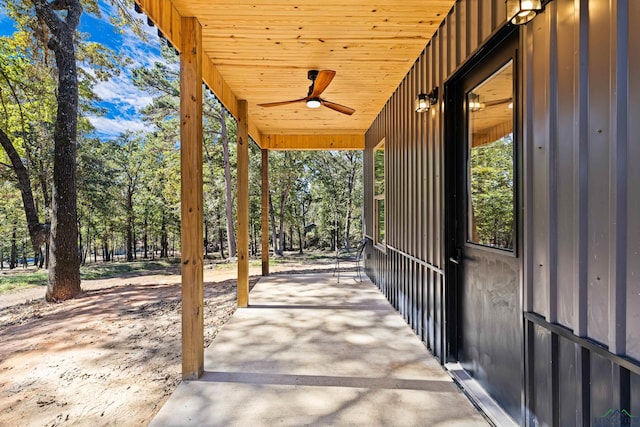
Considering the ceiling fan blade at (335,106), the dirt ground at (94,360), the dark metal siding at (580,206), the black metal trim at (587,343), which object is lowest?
the dirt ground at (94,360)

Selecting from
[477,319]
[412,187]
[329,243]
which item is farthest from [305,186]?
[477,319]

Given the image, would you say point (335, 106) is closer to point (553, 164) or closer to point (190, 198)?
point (190, 198)

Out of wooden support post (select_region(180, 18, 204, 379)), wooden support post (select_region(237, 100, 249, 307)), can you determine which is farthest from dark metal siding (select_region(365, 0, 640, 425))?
wooden support post (select_region(237, 100, 249, 307))

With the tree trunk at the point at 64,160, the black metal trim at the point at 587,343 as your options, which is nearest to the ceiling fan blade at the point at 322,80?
the black metal trim at the point at 587,343

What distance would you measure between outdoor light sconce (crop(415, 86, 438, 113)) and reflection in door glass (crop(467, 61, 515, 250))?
0.38 m

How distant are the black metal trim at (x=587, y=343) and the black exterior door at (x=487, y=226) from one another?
0.18 metres

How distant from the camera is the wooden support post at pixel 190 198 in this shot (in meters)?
2.31

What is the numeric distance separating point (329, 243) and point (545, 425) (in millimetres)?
16643

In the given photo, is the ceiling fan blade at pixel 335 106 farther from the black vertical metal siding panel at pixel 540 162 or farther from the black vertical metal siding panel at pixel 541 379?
the black vertical metal siding panel at pixel 541 379

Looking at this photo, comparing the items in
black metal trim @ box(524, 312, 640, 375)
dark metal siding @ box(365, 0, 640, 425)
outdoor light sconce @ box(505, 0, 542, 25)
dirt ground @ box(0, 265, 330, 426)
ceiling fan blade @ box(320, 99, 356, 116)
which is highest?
ceiling fan blade @ box(320, 99, 356, 116)

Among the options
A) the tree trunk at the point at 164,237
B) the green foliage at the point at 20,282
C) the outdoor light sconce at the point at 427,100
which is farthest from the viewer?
the tree trunk at the point at 164,237

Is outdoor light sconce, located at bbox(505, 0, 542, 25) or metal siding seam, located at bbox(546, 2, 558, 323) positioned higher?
outdoor light sconce, located at bbox(505, 0, 542, 25)

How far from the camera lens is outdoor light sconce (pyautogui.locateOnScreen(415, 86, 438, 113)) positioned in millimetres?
2608

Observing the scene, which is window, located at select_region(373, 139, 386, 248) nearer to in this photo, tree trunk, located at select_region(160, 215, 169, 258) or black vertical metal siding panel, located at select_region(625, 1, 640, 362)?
black vertical metal siding panel, located at select_region(625, 1, 640, 362)
